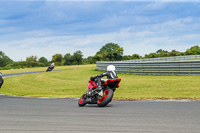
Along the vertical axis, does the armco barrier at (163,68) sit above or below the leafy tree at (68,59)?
below

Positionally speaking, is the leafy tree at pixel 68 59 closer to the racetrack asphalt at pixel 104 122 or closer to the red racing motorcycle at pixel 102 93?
the red racing motorcycle at pixel 102 93

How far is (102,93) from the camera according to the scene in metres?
8.48

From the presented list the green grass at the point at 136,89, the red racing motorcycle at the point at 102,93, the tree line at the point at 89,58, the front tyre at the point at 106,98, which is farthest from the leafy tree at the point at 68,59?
the front tyre at the point at 106,98

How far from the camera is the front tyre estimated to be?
823 centimetres

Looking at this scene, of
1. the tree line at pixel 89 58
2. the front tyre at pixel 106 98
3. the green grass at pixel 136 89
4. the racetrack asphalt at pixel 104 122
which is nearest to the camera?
the racetrack asphalt at pixel 104 122

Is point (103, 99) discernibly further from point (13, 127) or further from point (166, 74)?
point (166, 74)

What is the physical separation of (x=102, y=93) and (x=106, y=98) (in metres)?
0.25

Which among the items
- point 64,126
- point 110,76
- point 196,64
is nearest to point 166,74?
point 196,64

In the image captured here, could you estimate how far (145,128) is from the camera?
537 centimetres

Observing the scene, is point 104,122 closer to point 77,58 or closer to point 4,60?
point 77,58

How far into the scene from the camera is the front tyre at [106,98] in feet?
27.0

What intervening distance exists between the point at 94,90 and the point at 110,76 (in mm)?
673

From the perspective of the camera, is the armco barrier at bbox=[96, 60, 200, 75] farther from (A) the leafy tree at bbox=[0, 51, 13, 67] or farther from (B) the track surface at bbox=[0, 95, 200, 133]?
(A) the leafy tree at bbox=[0, 51, 13, 67]

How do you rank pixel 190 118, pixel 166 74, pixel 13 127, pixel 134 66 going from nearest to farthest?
pixel 13 127 < pixel 190 118 < pixel 166 74 < pixel 134 66
